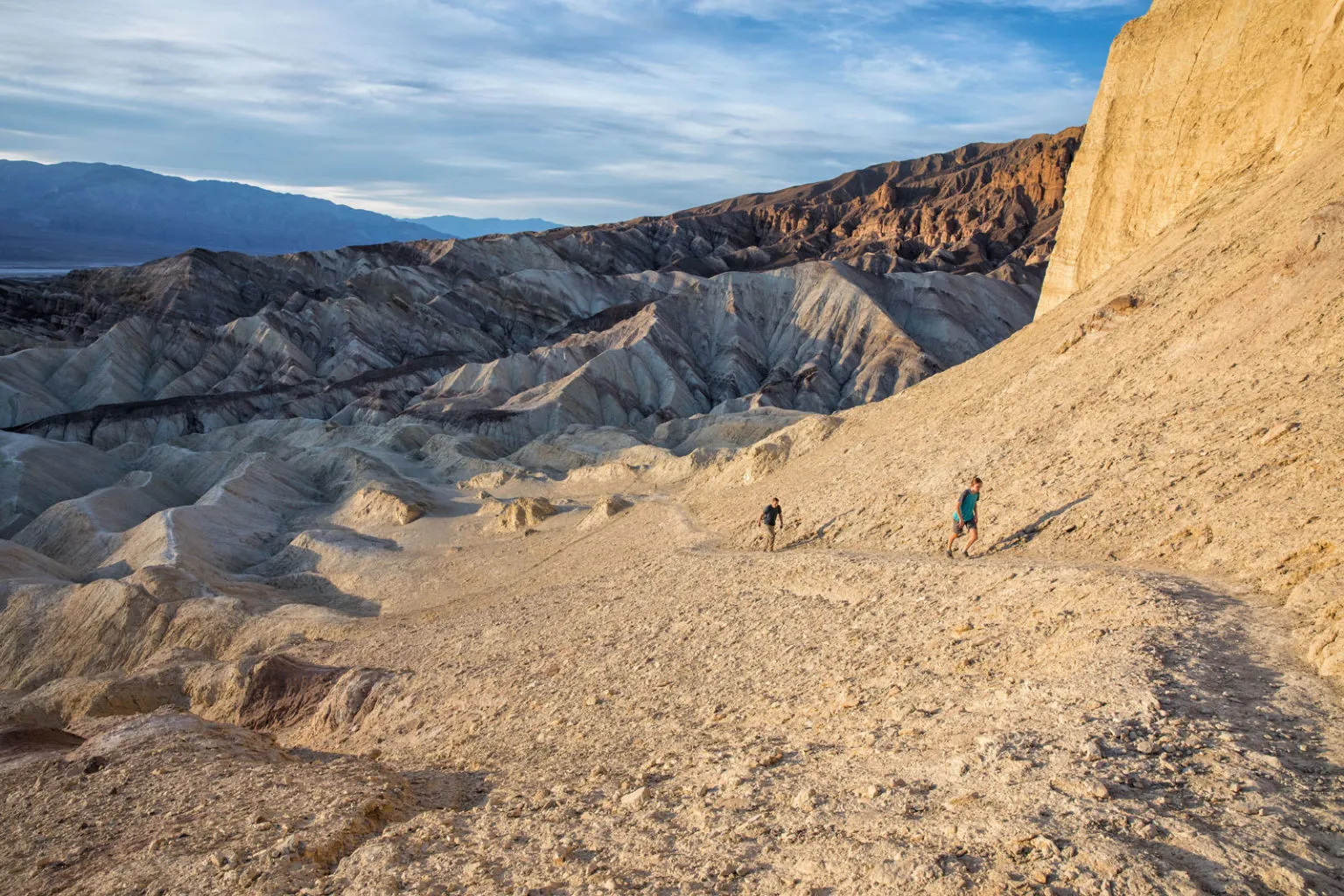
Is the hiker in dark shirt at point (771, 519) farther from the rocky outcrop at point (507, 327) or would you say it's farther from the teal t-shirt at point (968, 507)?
the rocky outcrop at point (507, 327)

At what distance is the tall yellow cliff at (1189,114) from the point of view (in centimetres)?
1812

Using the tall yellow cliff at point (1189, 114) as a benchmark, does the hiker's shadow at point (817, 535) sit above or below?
below

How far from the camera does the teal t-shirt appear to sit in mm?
12469

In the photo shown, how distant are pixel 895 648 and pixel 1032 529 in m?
3.94

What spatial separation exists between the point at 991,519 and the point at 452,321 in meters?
78.6

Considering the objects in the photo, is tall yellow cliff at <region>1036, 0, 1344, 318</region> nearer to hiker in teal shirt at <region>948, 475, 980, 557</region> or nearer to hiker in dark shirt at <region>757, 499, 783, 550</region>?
hiker in teal shirt at <region>948, 475, 980, 557</region>

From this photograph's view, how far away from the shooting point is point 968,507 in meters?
12.5

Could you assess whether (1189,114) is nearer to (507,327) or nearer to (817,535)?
(817,535)

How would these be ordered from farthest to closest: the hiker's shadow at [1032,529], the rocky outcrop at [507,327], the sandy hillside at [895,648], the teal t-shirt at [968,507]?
the rocky outcrop at [507,327], the hiker's shadow at [1032,529], the teal t-shirt at [968,507], the sandy hillside at [895,648]

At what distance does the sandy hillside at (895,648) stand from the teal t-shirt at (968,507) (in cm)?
58

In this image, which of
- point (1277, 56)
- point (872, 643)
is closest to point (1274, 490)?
point (872, 643)

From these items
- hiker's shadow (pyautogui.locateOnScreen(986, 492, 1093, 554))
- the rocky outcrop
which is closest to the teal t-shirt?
hiker's shadow (pyautogui.locateOnScreen(986, 492, 1093, 554))

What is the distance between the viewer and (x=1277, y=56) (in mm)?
Answer: 18984

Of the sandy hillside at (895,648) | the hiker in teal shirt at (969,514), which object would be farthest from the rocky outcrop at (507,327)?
the hiker in teal shirt at (969,514)
